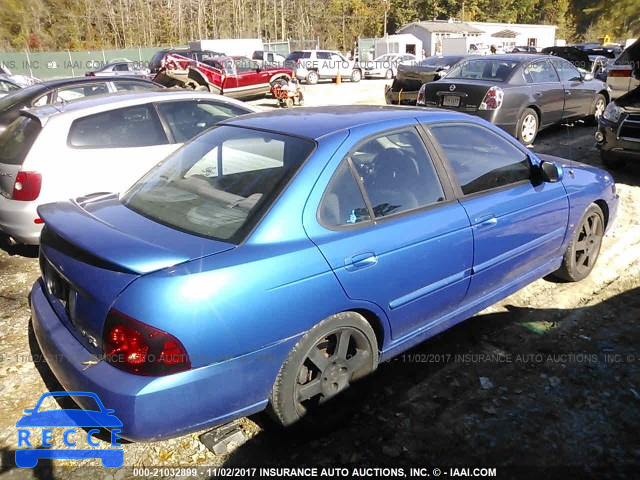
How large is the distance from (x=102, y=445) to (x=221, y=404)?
0.94 metres

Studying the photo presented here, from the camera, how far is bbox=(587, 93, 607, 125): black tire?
1074cm

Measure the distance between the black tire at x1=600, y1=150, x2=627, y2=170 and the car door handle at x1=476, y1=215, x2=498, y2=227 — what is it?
5.03m

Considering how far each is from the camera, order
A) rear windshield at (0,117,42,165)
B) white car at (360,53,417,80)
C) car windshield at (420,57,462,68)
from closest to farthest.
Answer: rear windshield at (0,117,42,165)
car windshield at (420,57,462,68)
white car at (360,53,417,80)

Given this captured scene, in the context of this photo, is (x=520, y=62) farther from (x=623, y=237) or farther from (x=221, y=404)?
(x=221, y=404)

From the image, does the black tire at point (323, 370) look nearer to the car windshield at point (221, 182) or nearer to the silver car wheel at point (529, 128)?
the car windshield at point (221, 182)

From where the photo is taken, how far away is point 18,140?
510cm

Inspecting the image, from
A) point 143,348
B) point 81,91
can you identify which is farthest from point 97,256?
point 81,91

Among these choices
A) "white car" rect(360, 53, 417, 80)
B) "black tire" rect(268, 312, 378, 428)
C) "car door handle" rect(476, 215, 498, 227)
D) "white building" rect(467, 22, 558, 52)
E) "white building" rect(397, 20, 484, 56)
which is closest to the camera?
"black tire" rect(268, 312, 378, 428)

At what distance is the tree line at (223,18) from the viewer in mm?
55344

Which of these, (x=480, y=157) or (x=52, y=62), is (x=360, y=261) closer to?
(x=480, y=157)

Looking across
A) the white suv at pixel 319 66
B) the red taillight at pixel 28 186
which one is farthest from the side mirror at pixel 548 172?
the white suv at pixel 319 66

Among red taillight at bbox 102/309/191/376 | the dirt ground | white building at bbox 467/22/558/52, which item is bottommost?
the dirt ground

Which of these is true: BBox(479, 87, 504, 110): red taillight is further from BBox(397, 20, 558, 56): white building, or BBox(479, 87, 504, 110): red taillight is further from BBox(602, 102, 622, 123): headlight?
BBox(397, 20, 558, 56): white building

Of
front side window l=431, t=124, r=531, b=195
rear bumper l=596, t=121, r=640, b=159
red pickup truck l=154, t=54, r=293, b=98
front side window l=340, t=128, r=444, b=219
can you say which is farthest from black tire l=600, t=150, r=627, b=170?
red pickup truck l=154, t=54, r=293, b=98
